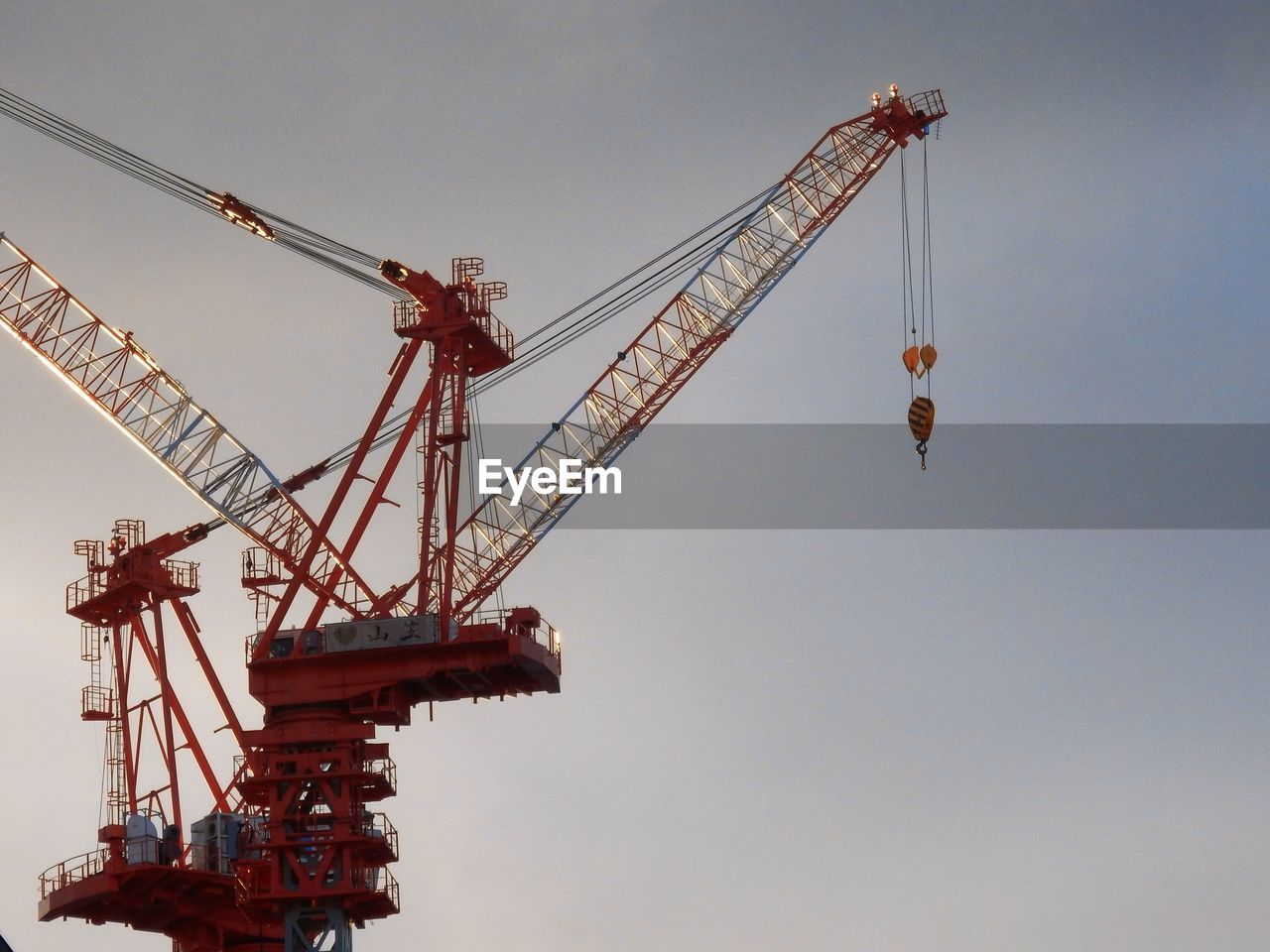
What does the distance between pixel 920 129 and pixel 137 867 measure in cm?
4906

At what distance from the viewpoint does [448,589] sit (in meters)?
101

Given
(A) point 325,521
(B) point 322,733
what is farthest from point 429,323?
(B) point 322,733

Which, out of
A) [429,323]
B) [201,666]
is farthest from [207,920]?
[429,323]

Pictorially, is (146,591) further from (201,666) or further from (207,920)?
(207,920)

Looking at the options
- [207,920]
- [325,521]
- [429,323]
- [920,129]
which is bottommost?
[207,920]

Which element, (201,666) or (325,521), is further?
(201,666)

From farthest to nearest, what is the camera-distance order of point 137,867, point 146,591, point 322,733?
point 146,591, point 137,867, point 322,733

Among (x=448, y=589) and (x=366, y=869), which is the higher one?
(x=448, y=589)

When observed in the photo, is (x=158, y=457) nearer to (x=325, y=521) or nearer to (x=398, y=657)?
(x=325, y=521)

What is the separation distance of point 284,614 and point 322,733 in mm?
5676

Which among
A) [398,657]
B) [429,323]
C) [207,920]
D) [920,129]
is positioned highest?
[920,129]

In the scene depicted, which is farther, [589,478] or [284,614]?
[589,478]

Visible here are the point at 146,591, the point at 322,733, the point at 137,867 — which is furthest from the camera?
the point at 146,591

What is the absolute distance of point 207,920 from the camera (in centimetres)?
10988
